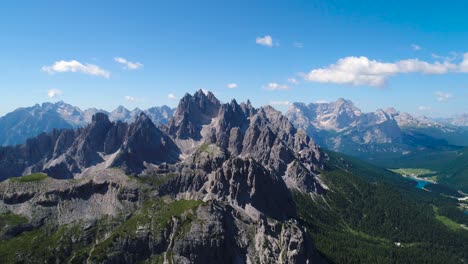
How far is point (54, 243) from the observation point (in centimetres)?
16938

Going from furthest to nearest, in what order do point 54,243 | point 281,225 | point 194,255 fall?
point 281,225 < point 54,243 < point 194,255

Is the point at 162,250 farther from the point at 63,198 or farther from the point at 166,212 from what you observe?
the point at 63,198

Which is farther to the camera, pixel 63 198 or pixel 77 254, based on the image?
pixel 63 198

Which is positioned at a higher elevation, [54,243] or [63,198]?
[63,198]

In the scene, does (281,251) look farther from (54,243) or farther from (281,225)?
(54,243)

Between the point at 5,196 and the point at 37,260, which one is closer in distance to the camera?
the point at 37,260

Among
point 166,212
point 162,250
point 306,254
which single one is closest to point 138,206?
point 166,212

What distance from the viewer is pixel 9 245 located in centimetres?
16700

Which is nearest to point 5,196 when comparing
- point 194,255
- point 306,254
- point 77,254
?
point 77,254

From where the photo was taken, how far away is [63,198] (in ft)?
618

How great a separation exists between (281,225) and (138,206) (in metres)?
71.3

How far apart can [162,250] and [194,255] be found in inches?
572

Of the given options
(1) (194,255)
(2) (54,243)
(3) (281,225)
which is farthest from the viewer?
(3) (281,225)

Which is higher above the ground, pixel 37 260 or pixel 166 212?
pixel 166 212
